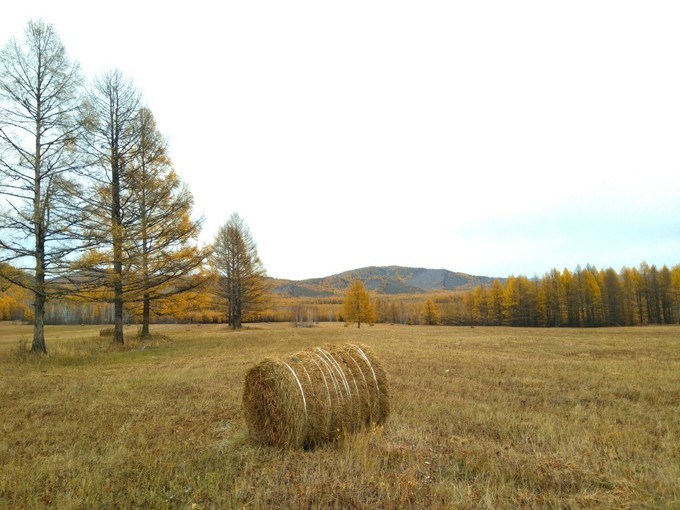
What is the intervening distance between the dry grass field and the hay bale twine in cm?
27

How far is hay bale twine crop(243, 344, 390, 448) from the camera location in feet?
17.6

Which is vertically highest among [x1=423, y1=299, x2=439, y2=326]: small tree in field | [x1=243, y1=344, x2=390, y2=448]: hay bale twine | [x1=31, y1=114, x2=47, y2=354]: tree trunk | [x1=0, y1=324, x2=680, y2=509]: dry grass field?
→ [x1=31, y1=114, x2=47, y2=354]: tree trunk

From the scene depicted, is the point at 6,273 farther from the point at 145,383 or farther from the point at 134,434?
the point at 134,434

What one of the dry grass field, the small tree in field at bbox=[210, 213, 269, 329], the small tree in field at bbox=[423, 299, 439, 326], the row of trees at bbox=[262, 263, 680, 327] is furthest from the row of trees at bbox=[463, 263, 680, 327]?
the dry grass field

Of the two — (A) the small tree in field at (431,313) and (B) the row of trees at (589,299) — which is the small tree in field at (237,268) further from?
(A) the small tree in field at (431,313)

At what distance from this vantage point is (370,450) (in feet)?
16.4

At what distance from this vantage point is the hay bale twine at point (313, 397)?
211 inches

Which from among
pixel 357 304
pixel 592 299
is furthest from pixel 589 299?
pixel 357 304

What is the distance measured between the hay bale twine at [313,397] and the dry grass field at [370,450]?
10.6 inches

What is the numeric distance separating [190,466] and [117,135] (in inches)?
735

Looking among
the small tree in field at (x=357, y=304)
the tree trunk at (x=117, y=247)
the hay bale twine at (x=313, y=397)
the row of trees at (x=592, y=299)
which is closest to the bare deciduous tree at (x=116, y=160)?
the tree trunk at (x=117, y=247)

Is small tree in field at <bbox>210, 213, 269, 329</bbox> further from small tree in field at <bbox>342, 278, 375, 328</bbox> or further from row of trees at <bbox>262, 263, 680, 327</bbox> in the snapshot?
row of trees at <bbox>262, 263, 680, 327</bbox>

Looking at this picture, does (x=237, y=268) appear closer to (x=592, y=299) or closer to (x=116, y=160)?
(x=116, y=160)

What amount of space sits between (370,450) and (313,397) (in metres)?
1.05
